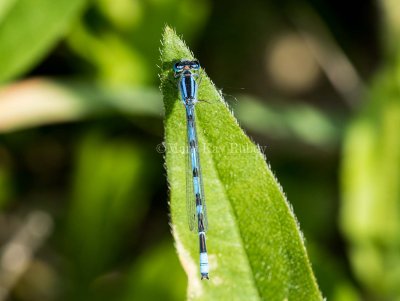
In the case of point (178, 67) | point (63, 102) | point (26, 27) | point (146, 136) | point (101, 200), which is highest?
point (26, 27)

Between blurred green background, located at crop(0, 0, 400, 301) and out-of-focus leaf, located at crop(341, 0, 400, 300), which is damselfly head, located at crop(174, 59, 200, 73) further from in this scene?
out-of-focus leaf, located at crop(341, 0, 400, 300)

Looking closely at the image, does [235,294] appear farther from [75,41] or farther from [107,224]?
[75,41]

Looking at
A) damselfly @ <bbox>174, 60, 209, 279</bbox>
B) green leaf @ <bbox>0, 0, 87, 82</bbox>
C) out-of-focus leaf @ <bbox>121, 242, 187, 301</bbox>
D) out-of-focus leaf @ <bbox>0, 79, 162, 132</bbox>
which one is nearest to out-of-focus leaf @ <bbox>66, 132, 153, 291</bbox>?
out-of-focus leaf @ <bbox>0, 79, 162, 132</bbox>

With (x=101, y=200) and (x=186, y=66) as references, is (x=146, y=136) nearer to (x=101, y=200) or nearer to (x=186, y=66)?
(x=101, y=200)

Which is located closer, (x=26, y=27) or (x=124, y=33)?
(x=26, y=27)

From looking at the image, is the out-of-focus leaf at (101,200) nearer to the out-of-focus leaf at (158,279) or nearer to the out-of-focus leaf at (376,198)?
the out-of-focus leaf at (158,279)

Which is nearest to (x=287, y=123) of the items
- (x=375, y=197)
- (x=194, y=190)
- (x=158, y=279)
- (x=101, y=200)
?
(x=375, y=197)

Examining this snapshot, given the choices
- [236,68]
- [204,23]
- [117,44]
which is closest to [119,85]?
[117,44]
